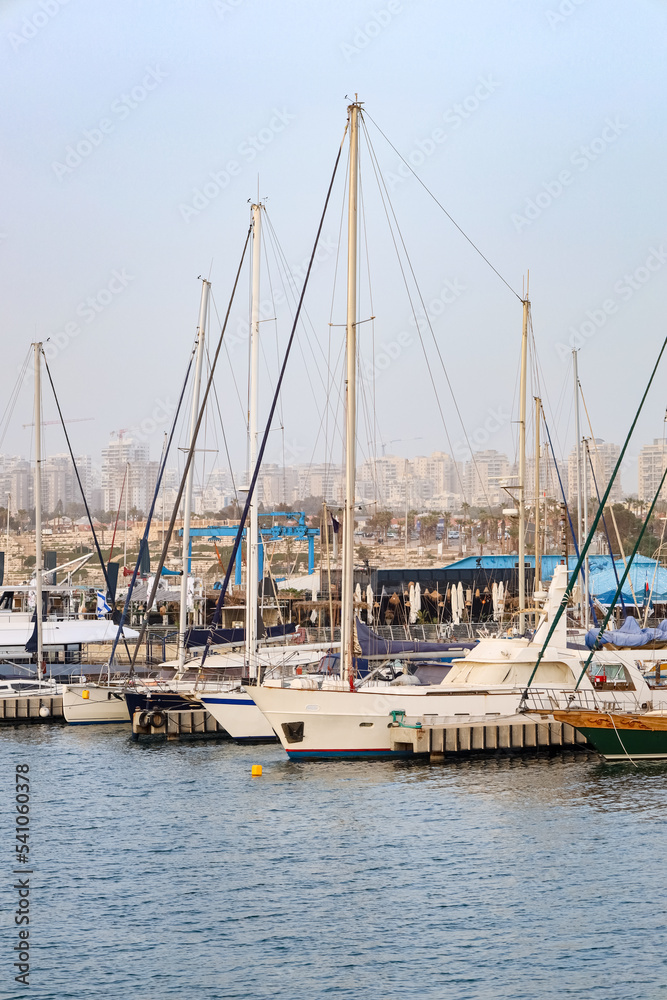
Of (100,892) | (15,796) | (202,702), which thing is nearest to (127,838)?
(100,892)

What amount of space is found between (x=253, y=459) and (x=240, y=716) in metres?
9.12

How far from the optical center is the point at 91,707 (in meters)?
40.8

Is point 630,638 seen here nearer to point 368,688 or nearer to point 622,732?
point 622,732

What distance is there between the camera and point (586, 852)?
22.2 meters

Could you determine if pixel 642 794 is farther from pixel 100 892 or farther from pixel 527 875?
pixel 100 892

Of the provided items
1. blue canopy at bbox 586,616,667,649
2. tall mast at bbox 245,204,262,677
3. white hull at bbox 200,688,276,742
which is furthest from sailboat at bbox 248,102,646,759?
tall mast at bbox 245,204,262,677

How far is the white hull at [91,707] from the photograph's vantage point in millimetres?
40719

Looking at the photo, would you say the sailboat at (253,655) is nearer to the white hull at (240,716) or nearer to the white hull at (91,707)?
the white hull at (240,716)

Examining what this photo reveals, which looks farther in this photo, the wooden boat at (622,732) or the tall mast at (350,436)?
the tall mast at (350,436)

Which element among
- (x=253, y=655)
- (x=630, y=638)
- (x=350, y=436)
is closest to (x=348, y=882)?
(x=350, y=436)

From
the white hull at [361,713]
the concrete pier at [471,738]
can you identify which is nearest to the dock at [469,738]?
the concrete pier at [471,738]

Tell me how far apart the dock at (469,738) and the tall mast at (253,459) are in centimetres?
626

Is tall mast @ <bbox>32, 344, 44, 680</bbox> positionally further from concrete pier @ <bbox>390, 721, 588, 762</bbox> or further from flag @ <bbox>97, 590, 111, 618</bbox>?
concrete pier @ <bbox>390, 721, 588, 762</bbox>

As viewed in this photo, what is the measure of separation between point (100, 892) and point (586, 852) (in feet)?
31.2
